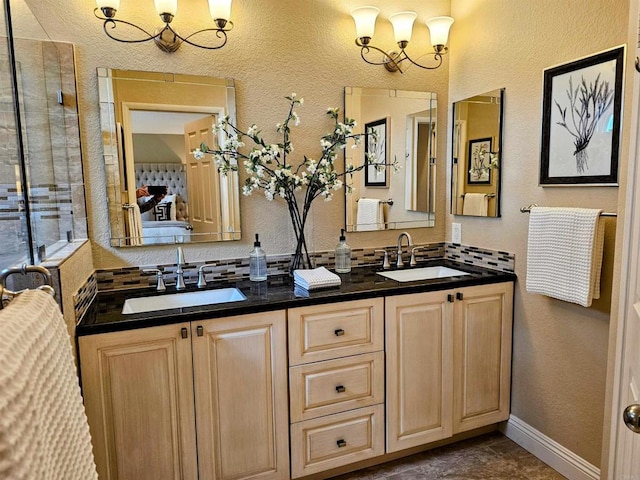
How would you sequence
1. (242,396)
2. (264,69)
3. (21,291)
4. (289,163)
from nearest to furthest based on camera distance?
(21,291) → (242,396) → (264,69) → (289,163)

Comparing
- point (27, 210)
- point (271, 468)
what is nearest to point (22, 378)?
point (27, 210)

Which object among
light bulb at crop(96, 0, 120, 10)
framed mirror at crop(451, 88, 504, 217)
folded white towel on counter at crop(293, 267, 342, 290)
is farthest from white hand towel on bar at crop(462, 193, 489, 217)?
light bulb at crop(96, 0, 120, 10)

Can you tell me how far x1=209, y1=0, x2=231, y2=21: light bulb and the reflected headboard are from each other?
0.72 meters

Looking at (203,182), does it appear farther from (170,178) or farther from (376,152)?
(376,152)

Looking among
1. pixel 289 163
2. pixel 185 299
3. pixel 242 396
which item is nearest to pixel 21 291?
pixel 242 396

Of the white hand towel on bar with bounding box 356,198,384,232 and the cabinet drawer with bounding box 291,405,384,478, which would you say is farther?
the white hand towel on bar with bounding box 356,198,384,232

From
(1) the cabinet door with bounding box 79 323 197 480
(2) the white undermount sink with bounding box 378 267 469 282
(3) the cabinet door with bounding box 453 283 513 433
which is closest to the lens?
(1) the cabinet door with bounding box 79 323 197 480

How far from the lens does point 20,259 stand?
126 centimetres

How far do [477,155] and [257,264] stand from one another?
1.40 meters

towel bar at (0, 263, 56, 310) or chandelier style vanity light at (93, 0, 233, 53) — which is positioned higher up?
chandelier style vanity light at (93, 0, 233, 53)

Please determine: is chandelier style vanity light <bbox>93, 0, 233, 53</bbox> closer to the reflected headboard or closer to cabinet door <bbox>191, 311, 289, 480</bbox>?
the reflected headboard

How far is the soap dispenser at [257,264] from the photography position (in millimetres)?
2217

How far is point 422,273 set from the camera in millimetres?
2562

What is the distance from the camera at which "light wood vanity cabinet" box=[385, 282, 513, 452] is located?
208 centimetres
